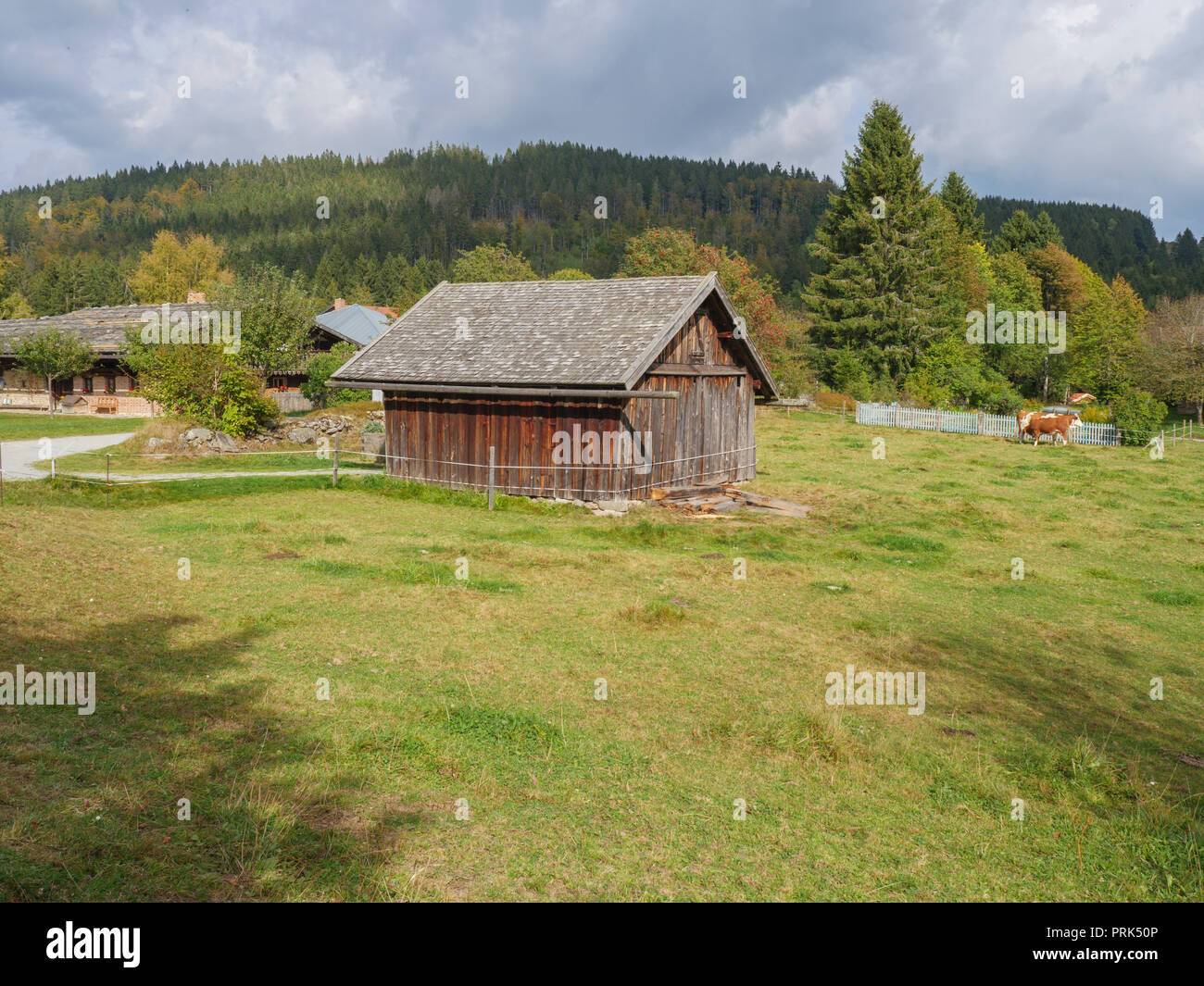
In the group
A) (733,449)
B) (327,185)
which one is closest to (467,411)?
(733,449)

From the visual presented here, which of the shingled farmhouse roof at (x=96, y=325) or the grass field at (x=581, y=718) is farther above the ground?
the shingled farmhouse roof at (x=96, y=325)

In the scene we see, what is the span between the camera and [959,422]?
144 ft

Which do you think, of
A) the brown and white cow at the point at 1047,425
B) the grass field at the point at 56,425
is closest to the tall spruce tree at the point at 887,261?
the brown and white cow at the point at 1047,425

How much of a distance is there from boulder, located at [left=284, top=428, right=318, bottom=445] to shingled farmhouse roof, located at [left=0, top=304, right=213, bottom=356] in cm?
1268

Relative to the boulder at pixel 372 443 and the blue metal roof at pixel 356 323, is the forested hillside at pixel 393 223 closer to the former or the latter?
the blue metal roof at pixel 356 323

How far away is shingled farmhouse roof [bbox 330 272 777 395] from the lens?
69.1 ft

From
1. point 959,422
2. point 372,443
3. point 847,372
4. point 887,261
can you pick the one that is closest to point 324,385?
point 372,443

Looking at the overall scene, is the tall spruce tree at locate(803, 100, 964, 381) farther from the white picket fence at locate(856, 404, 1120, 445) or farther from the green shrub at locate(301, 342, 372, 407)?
the green shrub at locate(301, 342, 372, 407)

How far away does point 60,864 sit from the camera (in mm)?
5004

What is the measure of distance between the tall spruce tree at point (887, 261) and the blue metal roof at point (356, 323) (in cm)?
3271

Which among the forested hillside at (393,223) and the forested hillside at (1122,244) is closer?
the forested hillside at (1122,244)

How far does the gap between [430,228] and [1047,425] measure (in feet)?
466

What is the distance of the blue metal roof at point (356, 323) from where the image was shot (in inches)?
2178
